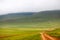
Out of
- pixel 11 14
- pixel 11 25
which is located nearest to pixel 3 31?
pixel 11 25

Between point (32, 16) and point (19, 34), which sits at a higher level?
point (32, 16)

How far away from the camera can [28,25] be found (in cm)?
155

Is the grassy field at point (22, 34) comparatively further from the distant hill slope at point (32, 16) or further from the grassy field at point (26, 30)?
the distant hill slope at point (32, 16)

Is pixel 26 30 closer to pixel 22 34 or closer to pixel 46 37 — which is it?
pixel 22 34

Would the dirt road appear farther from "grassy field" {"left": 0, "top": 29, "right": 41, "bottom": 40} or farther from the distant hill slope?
the distant hill slope

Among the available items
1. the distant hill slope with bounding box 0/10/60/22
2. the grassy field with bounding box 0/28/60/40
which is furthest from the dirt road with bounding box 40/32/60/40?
the distant hill slope with bounding box 0/10/60/22

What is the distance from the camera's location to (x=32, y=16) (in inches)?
62.4

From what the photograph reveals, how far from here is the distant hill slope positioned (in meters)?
1.57

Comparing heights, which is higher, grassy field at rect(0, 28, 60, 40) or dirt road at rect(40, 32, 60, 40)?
grassy field at rect(0, 28, 60, 40)

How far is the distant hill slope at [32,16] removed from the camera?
5.16 ft

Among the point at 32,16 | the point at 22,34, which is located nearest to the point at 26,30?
the point at 22,34

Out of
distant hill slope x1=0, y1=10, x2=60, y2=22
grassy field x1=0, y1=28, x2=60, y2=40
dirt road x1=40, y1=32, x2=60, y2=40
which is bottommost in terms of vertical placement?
dirt road x1=40, y1=32, x2=60, y2=40

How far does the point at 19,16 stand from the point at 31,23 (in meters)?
0.16

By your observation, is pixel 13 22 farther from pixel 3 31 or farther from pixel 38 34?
pixel 38 34
